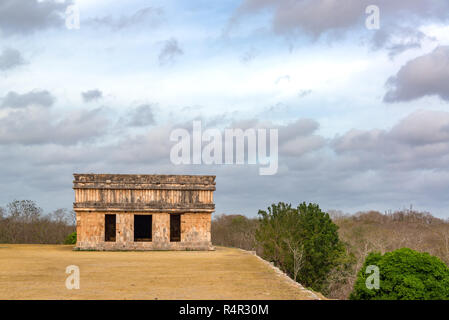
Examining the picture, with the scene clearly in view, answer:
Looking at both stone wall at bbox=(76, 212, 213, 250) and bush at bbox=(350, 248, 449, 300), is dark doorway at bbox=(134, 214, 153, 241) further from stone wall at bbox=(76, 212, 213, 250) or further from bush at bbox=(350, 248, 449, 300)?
bush at bbox=(350, 248, 449, 300)

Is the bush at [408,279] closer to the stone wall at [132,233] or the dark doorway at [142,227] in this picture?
the stone wall at [132,233]

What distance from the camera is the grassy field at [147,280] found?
12.2 m

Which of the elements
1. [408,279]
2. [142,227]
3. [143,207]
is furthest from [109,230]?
[408,279]

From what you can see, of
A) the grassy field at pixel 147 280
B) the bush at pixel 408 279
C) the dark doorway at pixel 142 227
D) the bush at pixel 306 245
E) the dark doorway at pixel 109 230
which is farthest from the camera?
the dark doorway at pixel 142 227

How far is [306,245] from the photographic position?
28.0m

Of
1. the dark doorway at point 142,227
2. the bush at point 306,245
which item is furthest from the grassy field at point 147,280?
the dark doorway at point 142,227

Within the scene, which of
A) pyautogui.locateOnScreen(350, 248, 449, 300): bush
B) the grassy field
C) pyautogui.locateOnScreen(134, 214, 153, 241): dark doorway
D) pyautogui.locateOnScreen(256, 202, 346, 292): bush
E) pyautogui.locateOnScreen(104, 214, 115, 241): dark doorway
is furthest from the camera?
pyautogui.locateOnScreen(134, 214, 153, 241): dark doorway

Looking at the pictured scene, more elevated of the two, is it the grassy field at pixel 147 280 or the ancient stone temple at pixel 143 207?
the ancient stone temple at pixel 143 207

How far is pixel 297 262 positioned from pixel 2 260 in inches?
554

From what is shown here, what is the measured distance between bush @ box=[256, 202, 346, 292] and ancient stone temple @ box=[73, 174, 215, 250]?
366cm

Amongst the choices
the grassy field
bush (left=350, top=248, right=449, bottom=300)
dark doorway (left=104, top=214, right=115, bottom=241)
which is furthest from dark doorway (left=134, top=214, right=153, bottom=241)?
bush (left=350, top=248, right=449, bottom=300)

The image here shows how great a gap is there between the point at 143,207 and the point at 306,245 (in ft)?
29.8

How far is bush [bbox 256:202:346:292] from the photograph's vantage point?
27.7 m

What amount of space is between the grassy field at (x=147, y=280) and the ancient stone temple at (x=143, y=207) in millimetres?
7145
